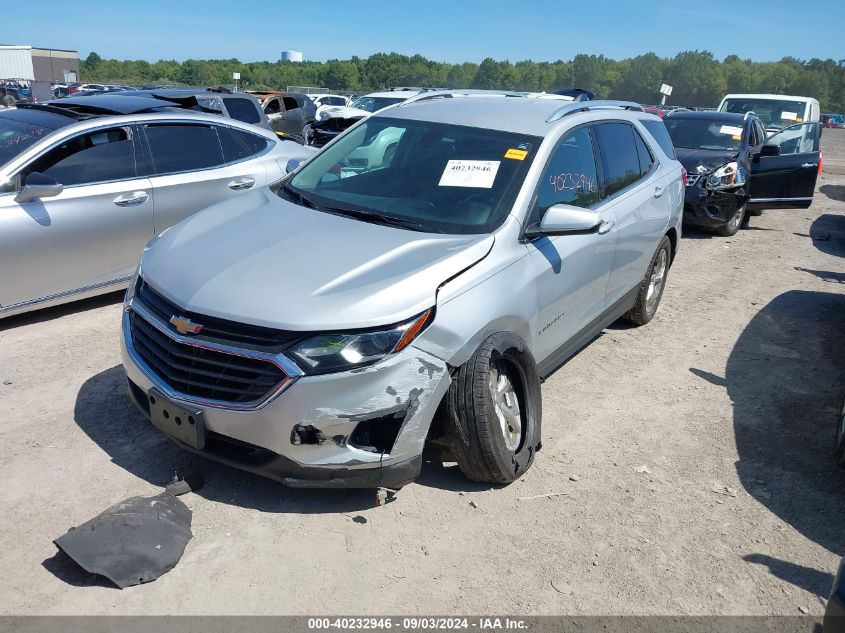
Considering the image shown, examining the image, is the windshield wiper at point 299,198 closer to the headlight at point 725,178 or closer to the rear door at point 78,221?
the rear door at point 78,221

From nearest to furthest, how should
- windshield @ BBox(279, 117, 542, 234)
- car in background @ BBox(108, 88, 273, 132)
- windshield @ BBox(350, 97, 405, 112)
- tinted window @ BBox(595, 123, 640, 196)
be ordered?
windshield @ BBox(279, 117, 542, 234) → tinted window @ BBox(595, 123, 640, 196) → car in background @ BBox(108, 88, 273, 132) → windshield @ BBox(350, 97, 405, 112)

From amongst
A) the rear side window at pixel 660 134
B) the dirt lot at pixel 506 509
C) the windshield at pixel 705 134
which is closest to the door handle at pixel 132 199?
the dirt lot at pixel 506 509

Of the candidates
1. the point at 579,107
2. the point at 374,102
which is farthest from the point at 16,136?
the point at 374,102

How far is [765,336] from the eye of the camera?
6383 millimetres

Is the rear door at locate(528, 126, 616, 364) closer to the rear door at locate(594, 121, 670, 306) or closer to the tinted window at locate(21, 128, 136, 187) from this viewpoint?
the rear door at locate(594, 121, 670, 306)

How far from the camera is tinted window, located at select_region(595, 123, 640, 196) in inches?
197

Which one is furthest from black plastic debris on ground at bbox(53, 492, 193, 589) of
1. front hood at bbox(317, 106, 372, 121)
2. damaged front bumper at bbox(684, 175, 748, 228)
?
front hood at bbox(317, 106, 372, 121)

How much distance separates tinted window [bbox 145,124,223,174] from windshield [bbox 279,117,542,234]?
2.00 m

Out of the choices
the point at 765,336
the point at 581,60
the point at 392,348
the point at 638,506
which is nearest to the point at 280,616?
the point at 392,348

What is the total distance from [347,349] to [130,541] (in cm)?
121

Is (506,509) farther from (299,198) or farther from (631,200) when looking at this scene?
(631,200)

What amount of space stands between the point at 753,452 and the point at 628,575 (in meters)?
1.62

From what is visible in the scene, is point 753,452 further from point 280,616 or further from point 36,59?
point 36,59

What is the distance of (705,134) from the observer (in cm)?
1134
